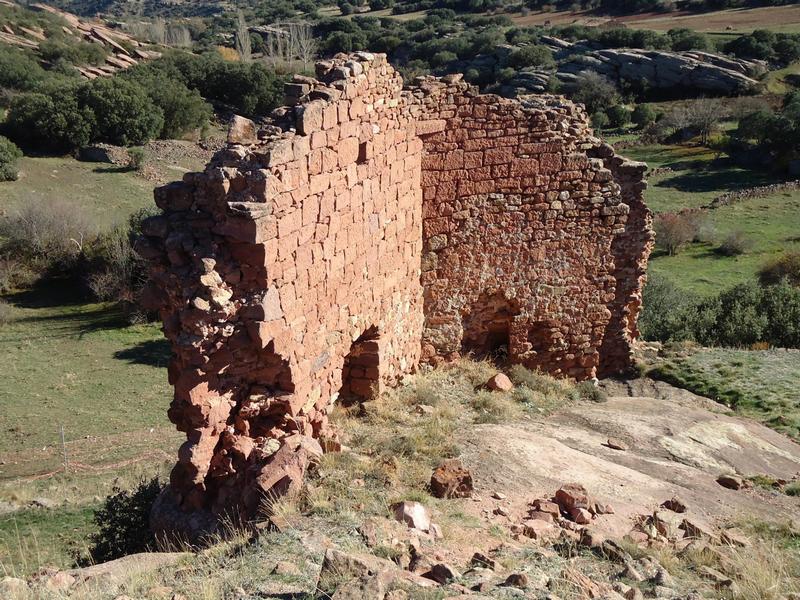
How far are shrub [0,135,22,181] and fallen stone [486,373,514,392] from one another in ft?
84.5

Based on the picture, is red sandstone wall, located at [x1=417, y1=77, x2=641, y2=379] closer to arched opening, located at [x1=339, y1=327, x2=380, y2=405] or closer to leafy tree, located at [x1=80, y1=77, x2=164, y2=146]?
arched opening, located at [x1=339, y1=327, x2=380, y2=405]

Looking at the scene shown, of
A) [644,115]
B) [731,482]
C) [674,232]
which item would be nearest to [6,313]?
[731,482]

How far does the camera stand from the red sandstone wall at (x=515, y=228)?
9633mm

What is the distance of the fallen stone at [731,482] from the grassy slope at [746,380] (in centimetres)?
248

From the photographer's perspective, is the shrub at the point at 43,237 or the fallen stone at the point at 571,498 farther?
the shrub at the point at 43,237

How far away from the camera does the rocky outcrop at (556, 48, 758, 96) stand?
4909 centimetres

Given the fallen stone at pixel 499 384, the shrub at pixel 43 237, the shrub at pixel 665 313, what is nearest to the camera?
the fallen stone at pixel 499 384

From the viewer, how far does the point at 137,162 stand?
108ft

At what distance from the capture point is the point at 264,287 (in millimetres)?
6285

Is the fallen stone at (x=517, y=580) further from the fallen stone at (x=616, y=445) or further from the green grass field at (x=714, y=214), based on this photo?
the green grass field at (x=714, y=214)

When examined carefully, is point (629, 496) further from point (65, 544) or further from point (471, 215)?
point (65, 544)

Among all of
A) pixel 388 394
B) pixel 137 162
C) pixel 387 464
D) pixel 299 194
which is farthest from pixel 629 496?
pixel 137 162

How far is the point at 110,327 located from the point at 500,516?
19412mm

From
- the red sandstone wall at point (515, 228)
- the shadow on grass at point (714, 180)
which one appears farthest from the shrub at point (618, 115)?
the red sandstone wall at point (515, 228)
